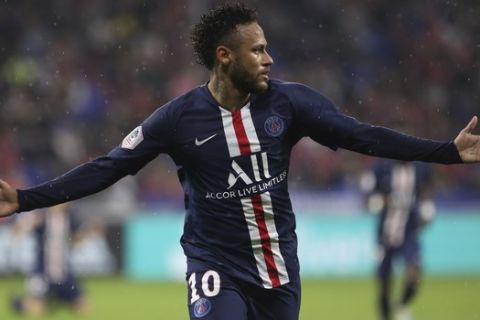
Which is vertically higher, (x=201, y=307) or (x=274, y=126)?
Answer: (x=274, y=126)

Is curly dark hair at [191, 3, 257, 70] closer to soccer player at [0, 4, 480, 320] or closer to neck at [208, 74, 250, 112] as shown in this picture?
soccer player at [0, 4, 480, 320]

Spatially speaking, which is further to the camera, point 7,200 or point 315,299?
point 315,299

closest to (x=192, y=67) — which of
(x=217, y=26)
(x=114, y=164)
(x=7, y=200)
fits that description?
(x=217, y=26)

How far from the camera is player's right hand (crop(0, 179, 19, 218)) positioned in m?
5.17

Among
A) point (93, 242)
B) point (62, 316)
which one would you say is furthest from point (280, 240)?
point (93, 242)

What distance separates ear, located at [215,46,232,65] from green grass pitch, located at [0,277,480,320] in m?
6.60

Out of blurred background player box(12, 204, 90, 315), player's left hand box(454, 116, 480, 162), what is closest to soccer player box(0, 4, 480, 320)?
player's left hand box(454, 116, 480, 162)

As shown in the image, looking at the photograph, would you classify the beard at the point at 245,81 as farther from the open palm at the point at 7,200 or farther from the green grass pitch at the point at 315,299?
the green grass pitch at the point at 315,299

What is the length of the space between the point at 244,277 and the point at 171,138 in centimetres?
76

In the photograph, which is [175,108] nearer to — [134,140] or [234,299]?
[134,140]

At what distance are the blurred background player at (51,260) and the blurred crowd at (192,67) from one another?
366cm

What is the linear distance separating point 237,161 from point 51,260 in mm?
8329

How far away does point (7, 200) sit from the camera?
5195 millimetres

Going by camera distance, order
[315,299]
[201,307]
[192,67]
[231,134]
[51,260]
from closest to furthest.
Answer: [201,307]
[231,134]
[51,260]
[315,299]
[192,67]
